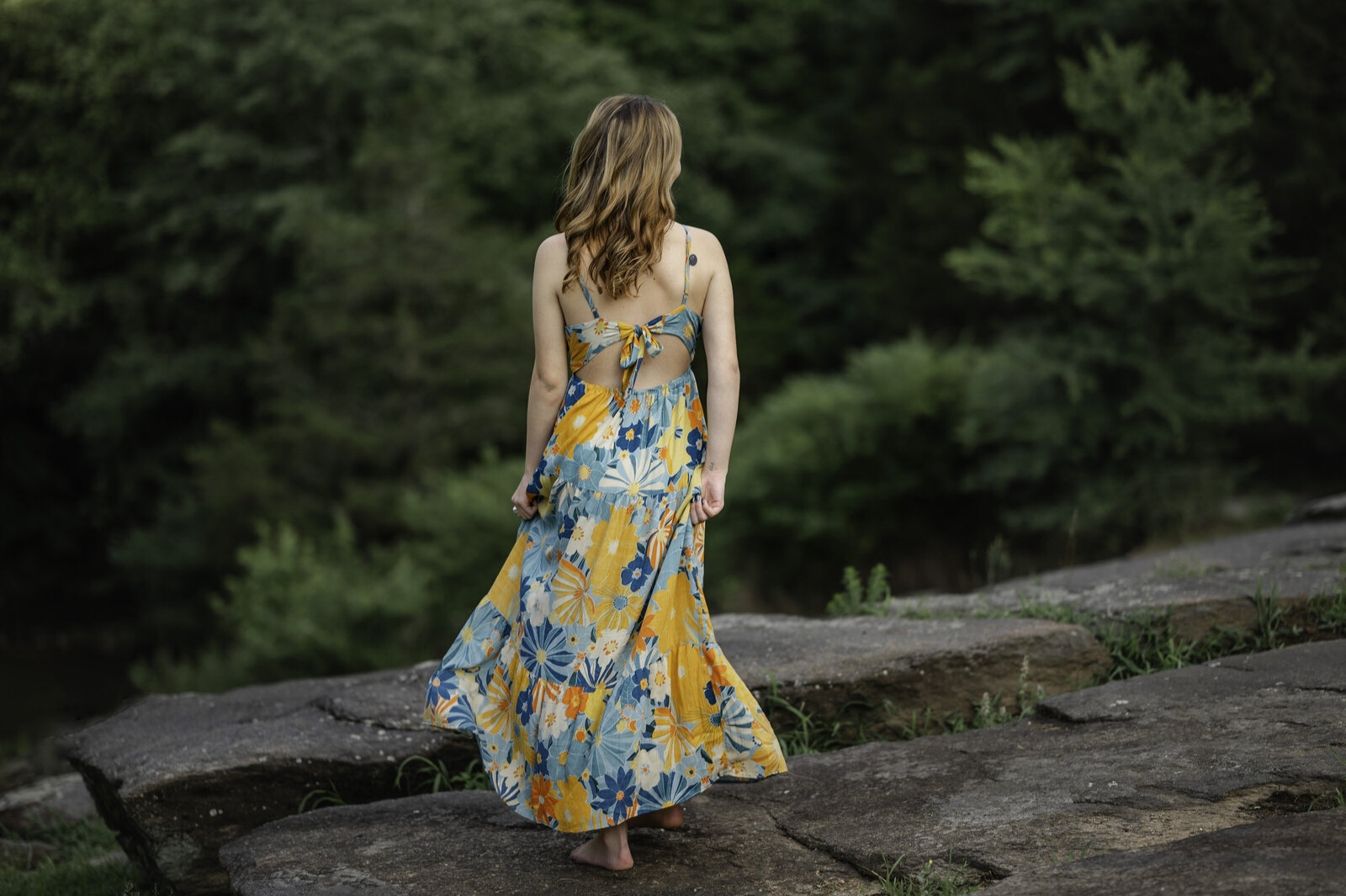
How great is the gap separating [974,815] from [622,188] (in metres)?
1.93

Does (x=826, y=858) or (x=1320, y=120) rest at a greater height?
(x=1320, y=120)

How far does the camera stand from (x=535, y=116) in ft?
67.4

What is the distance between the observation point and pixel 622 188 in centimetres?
308

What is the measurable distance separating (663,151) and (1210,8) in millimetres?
13861

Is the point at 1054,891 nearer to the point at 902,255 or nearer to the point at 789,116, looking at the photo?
the point at 902,255

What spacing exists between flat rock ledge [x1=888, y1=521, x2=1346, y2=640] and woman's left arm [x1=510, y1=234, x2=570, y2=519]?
2380mm

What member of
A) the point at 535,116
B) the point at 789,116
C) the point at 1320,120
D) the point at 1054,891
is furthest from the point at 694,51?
the point at 1054,891

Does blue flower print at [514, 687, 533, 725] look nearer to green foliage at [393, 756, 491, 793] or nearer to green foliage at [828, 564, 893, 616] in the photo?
green foliage at [393, 756, 491, 793]

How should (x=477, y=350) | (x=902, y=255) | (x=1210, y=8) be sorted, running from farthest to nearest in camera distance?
(x=902, y=255) → (x=477, y=350) → (x=1210, y=8)

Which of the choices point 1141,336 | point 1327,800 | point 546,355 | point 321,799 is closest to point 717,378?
point 546,355

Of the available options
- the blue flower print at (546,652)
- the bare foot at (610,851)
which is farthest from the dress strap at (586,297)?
the bare foot at (610,851)

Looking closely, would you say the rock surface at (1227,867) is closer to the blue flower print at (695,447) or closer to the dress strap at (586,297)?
the blue flower print at (695,447)

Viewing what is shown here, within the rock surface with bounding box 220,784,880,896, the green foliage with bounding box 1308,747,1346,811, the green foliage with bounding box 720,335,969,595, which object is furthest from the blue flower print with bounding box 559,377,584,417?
the green foliage with bounding box 720,335,969,595

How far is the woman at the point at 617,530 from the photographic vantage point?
10.1ft
